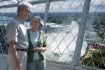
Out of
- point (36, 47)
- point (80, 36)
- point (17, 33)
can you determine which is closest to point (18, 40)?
point (17, 33)

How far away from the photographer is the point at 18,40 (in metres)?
4.08

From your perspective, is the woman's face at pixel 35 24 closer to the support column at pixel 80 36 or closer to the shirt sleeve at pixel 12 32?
the shirt sleeve at pixel 12 32

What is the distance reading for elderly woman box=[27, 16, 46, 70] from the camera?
4477 millimetres

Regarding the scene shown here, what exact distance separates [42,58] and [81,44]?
0.77 metres

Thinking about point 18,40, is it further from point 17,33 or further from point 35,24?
point 35,24

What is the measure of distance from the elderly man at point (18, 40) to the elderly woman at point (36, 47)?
292 mm

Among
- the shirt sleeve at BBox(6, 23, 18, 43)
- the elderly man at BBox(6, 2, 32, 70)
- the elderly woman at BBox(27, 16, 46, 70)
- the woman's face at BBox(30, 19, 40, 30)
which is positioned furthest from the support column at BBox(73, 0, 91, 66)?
the shirt sleeve at BBox(6, 23, 18, 43)

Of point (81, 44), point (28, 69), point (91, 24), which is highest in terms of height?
point (91, 24)

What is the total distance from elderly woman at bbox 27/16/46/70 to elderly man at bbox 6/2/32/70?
0.96 ft

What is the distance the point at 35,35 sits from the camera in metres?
4.49

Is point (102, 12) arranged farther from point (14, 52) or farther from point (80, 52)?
point (14, 52)

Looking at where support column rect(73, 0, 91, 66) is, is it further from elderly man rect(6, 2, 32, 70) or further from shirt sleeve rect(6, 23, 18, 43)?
shirt sleeve rect(6, 23, 18, 43)

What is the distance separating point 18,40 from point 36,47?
1.57 ft

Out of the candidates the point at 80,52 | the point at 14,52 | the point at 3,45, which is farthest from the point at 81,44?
the point at 3,45
